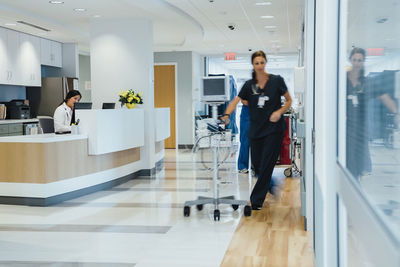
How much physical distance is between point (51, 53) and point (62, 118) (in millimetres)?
4409

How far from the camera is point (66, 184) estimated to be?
21.1 feet

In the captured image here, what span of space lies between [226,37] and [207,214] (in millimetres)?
7160

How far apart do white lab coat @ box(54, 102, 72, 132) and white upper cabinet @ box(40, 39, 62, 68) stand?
12.6 feet

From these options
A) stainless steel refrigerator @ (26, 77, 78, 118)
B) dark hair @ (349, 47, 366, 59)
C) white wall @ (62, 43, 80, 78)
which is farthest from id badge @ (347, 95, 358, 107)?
white wall @ (62, 43, 80, 78)

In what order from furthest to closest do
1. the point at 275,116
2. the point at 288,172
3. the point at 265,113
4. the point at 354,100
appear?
the point at 288,172, the point at 265,113, the point at 275,116, the point at 354,100

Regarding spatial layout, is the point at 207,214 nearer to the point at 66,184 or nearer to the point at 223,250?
the point at 223,250

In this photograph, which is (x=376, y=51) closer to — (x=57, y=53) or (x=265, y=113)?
(x=265, y=113)

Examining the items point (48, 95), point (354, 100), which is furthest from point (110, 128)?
point (354, 100)

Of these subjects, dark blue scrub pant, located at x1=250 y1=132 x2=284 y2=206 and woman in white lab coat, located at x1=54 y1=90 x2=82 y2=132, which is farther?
woman in white lab coat, located at x1=54 y1=90 x2=82 y2=132

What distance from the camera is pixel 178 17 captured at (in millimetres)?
8875

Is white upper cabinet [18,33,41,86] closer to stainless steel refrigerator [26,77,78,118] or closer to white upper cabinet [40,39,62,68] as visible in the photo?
white upper cabinet [40,39,62,68]

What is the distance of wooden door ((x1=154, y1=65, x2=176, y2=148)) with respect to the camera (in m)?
14.6

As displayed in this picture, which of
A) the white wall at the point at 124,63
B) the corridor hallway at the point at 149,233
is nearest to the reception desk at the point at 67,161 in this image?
the corridor hallway at the point at 149,233

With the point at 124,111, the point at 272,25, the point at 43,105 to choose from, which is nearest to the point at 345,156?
the point at 124,111
